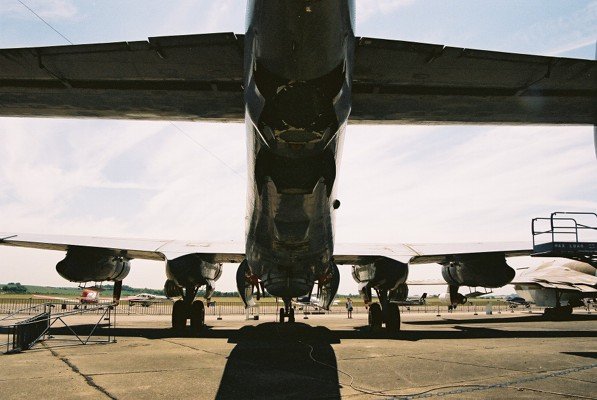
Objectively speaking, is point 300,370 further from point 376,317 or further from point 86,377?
point 376,317

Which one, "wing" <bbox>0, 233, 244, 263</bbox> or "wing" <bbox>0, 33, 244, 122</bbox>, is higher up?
"wing" <bbox>0, 33, 244, 122</bbox>

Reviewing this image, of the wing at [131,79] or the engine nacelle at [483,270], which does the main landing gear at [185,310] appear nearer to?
the wing at [131,79]

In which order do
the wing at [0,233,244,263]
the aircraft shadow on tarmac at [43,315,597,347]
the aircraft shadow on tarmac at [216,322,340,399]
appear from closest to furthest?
the aircraft shadow on tarmac at [216,322,340,399], the aircraft shadow on tarmac at [43,315,597,347], the wing at [0,233,244,263]

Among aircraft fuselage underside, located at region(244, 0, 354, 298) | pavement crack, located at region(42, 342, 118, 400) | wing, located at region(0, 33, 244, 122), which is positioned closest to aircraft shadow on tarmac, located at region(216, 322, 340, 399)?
pavement crack, located at region(42, 342, 118, 400)

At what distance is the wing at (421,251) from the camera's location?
13844 millimetres

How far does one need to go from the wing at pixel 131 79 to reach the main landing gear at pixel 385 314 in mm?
9584

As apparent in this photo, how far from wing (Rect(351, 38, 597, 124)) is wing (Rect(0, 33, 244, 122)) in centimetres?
174

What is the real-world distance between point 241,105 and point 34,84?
2.83 m

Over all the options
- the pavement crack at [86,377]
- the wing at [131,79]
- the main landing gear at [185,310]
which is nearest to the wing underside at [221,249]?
the main landing gear at [185,310]

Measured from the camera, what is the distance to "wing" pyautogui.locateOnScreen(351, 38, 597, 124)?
4844mm

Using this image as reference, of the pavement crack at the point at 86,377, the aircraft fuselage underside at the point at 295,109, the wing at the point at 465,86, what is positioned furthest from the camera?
the pavement crack at the point at 86,377

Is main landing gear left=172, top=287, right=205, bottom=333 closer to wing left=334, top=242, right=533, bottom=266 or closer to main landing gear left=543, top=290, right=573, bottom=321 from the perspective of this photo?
wing left=334, top=242, right=533, bottom=266

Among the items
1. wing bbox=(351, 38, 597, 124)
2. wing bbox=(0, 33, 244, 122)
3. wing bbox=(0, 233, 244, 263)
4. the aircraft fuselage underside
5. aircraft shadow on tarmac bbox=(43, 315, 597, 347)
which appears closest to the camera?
the aircraft fuselage underside

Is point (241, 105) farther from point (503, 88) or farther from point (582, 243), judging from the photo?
point (582, 243)
